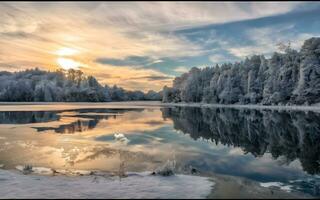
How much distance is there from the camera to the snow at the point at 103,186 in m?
9.39

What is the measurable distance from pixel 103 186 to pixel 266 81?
261 ft

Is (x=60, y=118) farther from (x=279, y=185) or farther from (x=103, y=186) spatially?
(x=279, y=185)

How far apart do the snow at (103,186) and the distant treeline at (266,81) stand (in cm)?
6152

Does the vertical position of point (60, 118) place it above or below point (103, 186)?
above

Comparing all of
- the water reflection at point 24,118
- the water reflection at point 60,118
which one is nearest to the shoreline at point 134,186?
the water reflection at point 60,118

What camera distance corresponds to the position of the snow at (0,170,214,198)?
9.39m

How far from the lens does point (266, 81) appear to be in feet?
277

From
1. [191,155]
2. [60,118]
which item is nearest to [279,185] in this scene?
[191,155]

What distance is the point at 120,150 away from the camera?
61.3 feet

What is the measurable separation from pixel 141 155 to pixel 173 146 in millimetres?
4193

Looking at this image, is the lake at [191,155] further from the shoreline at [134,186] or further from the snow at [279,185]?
the shoreline at [134,186]

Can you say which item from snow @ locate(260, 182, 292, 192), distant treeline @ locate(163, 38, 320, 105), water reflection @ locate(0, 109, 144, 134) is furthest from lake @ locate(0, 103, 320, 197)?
distant treeline @ locate(163, 38, 320, 105)

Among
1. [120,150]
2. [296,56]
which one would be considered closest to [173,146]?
[120,150]

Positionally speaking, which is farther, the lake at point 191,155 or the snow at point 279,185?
the lake at point 191,155
